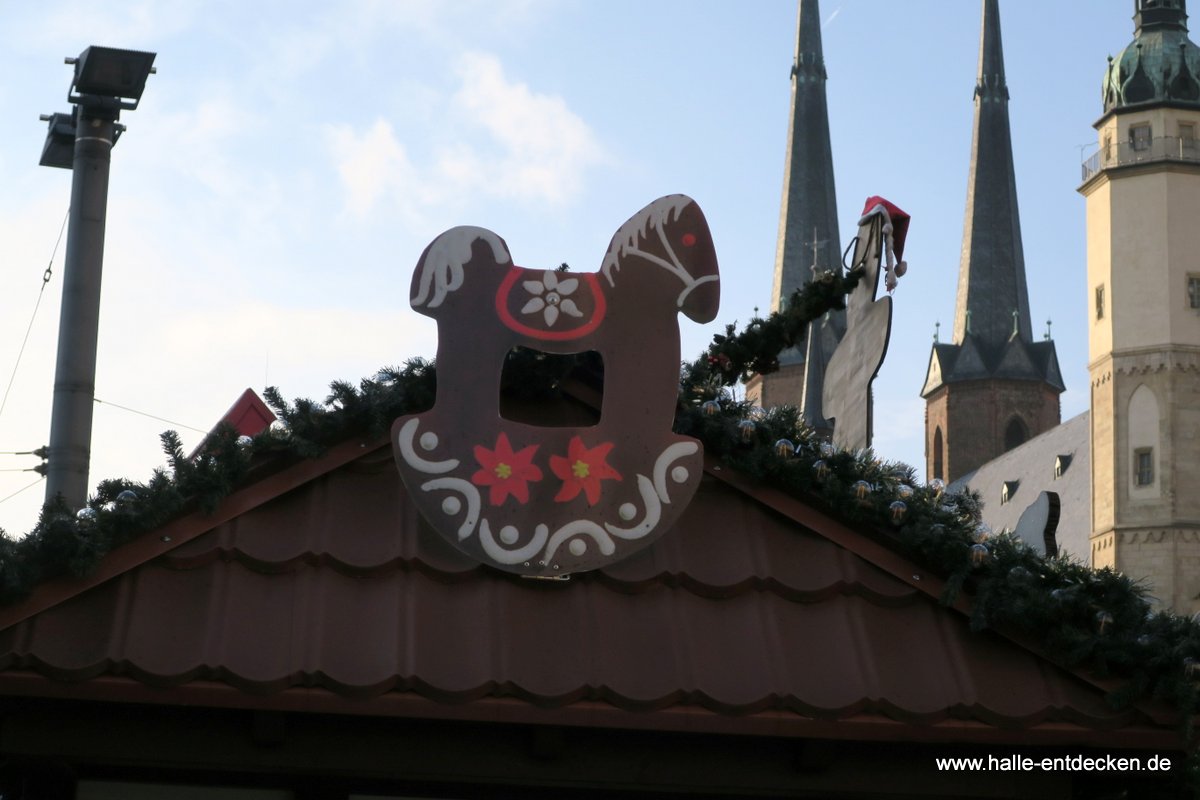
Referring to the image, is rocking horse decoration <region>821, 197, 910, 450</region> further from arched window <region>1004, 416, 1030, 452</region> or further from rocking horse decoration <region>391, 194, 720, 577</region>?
arched window <region>1004, 416, 1030, 452</region>

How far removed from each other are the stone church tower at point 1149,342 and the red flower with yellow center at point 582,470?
60.4m

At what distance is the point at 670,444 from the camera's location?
725 centimetres

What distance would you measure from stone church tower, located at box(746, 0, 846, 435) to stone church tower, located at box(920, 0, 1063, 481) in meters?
6.67

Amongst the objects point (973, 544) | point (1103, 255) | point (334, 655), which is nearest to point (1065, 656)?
point (973, 544)

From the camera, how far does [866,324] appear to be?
812 centimetres

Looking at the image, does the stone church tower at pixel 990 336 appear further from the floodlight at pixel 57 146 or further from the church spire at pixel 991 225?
the floodlight at pixel 57 146

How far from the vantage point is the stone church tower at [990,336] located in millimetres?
95312

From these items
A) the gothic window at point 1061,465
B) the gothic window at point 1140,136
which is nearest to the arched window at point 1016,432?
the gothic window at point 1061,465

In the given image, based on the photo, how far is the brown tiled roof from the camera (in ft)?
21.8

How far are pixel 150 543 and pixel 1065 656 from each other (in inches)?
127

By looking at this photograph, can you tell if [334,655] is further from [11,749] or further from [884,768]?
[884,768]

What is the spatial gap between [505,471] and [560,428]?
276mm

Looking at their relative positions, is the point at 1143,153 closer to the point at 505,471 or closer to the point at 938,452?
the point at 938,452

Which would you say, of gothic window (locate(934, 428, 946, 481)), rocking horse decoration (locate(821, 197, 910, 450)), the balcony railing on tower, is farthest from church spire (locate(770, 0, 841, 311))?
rocking horse decoration (locate(821, 197, 910, 450))
